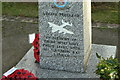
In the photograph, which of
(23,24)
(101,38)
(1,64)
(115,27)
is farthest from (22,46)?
(115,27)

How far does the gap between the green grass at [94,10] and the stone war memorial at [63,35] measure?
306cm

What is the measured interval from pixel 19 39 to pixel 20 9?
7.68 feet

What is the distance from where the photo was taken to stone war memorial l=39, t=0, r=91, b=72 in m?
3.77

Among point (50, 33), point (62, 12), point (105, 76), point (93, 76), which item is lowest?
point (93, 76)

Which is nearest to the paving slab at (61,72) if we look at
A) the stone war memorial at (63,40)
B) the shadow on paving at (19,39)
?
the stone war memorial at (63,40)

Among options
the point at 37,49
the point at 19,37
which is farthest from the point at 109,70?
the point at 19,37

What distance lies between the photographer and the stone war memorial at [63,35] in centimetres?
377

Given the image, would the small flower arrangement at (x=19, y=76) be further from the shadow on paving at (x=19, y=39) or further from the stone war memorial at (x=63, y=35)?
the shadow on paving at (x=19, y=39)

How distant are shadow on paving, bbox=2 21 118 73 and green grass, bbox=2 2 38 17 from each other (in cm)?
72

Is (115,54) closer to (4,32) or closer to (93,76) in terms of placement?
(93,76)

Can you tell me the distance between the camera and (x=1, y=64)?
4.67 m

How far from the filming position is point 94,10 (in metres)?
7.75

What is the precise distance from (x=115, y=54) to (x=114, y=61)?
1467mm

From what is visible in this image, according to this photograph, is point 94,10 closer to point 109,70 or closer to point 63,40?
point 63,40
